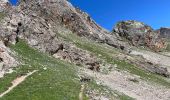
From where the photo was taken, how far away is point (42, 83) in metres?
66.6

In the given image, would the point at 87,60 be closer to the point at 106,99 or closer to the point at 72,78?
the point at 72,78

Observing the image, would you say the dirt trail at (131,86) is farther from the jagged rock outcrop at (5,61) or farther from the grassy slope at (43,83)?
the jagged rock outcrop at (5,61)

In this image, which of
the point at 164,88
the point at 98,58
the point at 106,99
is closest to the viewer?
the point at 106,99

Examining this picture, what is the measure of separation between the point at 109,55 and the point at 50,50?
28916 mm

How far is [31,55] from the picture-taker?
88.2 metres

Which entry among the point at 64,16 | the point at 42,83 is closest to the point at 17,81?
the point at 42,83

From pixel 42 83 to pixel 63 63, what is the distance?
2743 cm

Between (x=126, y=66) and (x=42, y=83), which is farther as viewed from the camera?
(x=126, y=66)

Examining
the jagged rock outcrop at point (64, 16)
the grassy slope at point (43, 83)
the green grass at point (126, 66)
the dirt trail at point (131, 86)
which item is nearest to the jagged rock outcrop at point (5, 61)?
the grassy slope at point (43, 83)

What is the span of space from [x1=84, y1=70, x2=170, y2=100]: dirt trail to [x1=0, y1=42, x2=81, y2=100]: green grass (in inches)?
405

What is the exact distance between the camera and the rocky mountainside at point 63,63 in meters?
66.0

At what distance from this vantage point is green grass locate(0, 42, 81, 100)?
60781mm

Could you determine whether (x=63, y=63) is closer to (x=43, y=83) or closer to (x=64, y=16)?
(x=43, y=83)

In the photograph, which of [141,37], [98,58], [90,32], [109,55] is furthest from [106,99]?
[141,37]
